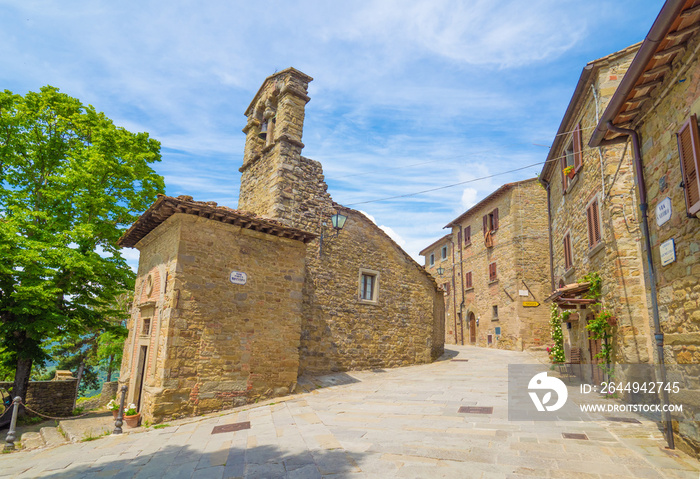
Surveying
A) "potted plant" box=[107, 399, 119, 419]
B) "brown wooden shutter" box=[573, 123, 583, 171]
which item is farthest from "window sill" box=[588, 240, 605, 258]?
"potted plant" box=[107, 399, 119, 419]

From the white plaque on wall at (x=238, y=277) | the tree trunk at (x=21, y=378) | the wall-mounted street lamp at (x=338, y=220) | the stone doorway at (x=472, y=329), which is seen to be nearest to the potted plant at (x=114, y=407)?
the tree trunk at (x=21, y=378)

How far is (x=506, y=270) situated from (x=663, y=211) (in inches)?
688

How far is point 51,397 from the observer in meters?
13.6

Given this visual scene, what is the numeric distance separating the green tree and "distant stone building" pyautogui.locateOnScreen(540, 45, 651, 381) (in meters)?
13.2

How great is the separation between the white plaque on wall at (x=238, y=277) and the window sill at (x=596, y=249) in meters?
→ 8.20

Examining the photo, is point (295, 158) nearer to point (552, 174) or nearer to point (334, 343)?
point (334, 343)

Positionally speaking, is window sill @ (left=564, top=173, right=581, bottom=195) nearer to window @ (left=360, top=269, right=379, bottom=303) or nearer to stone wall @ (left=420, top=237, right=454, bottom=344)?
window @ (left=360, top=269, right=379, bottom=303)

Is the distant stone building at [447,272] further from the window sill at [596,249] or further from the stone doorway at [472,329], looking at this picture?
the window sill at [596,249]

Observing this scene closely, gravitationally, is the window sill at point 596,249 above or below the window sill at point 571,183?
below

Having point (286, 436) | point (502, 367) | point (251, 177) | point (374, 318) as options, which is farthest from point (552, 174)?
point (286, 436)

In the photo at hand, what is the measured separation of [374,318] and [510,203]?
12.4 m

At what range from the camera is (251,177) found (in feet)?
47.0

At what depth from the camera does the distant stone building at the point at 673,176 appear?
4383 millimetres

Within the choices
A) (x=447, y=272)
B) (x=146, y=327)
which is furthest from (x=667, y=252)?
(x=447, y=272)
